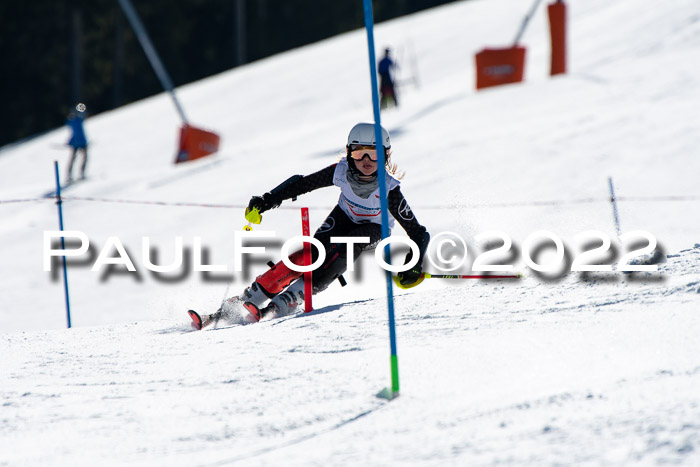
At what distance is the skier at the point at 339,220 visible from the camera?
18.9 feet

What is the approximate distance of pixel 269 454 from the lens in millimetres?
3371

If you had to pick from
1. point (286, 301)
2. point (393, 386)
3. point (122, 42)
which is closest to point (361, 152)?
point (286, 301)

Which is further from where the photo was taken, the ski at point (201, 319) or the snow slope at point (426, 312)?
the ski at point (201, 319)

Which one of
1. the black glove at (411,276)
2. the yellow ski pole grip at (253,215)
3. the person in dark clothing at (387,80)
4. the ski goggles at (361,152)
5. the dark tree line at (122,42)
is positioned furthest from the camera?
the dark tree line at (122,42)

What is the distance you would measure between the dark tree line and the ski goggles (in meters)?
35.6

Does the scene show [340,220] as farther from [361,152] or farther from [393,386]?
[393,386]

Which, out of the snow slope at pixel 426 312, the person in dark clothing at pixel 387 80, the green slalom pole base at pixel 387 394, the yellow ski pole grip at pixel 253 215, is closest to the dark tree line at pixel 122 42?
the snow slope at pixel 426 312

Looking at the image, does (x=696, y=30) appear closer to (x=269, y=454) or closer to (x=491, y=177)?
(x=491, y=177)

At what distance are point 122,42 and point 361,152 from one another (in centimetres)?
3860

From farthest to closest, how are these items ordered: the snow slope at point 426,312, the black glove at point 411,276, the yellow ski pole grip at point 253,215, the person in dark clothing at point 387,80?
1. the person in dark clothing at point 387,80
2. the yellow ski pole grip at point 253,215
3. the black glove at point 411,276
4. the snow slope at point 426,312

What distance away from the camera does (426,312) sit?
17.6 ft

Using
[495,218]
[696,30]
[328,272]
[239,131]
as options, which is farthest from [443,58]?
[328,272]

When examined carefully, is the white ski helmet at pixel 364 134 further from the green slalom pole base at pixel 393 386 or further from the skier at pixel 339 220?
the green slalom pole base at pixel 393 386

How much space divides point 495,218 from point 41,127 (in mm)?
36644
